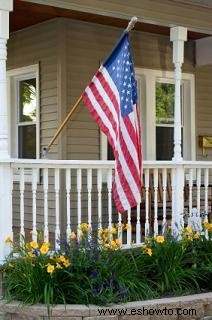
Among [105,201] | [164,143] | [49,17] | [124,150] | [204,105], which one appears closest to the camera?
[124,150]

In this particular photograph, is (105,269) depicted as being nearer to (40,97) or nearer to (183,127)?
(40,97)

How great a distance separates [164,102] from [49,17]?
8.12 ft

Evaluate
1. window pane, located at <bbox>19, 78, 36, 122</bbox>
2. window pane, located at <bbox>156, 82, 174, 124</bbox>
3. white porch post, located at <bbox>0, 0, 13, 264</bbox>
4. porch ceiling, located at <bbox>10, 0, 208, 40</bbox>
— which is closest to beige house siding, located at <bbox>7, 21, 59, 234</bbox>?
porch ceiling, located at <bbox>10, 0, 208, 40</bbox>

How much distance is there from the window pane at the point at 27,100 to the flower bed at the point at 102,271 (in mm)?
3262

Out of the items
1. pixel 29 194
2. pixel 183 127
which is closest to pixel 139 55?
pixel 183 127

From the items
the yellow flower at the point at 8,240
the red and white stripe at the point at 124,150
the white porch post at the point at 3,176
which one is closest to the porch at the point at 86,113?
the red and white stripe at the point at 124,150

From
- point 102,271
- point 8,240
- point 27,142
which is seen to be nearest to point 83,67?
point 27,142

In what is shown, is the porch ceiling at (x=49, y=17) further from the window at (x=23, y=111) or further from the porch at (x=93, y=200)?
the porch at (x=93, y=200)

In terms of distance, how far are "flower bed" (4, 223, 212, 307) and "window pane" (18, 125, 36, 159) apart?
2.95 m

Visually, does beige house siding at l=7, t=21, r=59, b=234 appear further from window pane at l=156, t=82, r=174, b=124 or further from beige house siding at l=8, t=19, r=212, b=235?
window pane at l=156, t=82, r=174, b=124

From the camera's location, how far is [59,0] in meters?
6.77

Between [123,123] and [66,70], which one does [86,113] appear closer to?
[66,70]

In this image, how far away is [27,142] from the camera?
30.4 feet

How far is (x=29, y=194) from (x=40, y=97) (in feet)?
4.82
